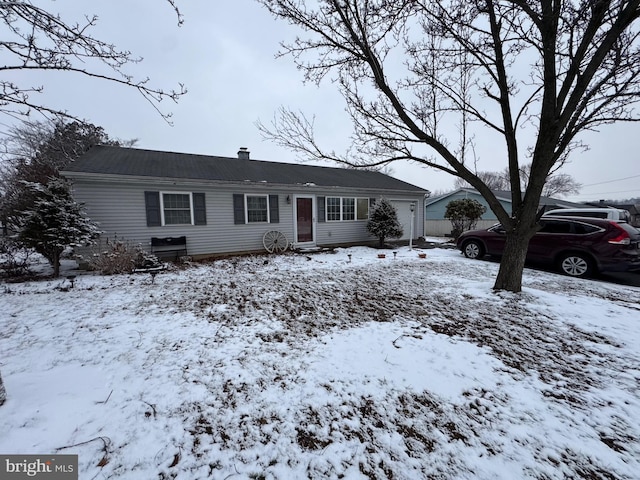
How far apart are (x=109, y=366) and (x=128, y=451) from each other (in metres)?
1.36

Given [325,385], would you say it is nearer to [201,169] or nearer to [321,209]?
[321,209]

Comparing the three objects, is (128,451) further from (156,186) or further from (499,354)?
(156,186)

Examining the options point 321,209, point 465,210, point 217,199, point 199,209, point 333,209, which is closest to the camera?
point 199,209

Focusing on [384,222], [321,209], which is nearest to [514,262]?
[384,222]

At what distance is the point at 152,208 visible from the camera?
820 centimetres

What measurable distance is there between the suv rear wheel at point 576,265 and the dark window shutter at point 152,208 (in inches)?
466

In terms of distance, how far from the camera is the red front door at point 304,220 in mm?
10867

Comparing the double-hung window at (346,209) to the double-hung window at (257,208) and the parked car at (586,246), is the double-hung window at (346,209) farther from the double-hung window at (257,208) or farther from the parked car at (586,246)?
the parked car at (586,246)

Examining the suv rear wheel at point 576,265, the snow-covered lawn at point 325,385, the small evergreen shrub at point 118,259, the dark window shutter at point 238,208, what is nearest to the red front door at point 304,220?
the dark window shutter at point 238,208

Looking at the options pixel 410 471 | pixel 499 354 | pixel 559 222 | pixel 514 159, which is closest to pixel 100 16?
pixel 410 471

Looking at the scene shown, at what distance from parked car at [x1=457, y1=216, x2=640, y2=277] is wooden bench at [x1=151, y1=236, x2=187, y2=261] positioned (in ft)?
33.7

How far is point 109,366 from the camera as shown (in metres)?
2.76

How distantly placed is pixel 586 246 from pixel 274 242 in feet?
30.5

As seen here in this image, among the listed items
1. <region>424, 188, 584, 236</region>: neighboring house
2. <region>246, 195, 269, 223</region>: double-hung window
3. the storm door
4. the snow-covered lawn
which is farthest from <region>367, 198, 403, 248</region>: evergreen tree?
the snow-covered lawn
